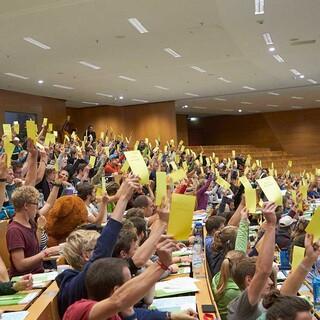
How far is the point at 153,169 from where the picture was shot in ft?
27.9

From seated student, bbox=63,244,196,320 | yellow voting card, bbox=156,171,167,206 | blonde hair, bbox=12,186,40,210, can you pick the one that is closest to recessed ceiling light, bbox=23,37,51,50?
blonde hair, bbox=12,186,40,210

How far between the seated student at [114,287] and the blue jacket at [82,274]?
11.4 inches

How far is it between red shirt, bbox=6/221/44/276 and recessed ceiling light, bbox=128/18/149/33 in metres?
6.72

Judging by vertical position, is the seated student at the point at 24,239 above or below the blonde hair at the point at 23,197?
below

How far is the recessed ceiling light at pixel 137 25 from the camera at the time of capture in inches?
382

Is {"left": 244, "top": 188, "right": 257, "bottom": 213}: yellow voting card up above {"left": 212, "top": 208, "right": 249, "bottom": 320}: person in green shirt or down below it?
above

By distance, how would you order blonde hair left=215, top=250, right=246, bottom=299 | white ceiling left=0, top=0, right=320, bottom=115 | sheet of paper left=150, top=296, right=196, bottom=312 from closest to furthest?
sheet of paper left=150, top=296, right=196, bottom=312 < blonde hair left=215, top=250, right=246, bottom=299 < white ceiling left=0, top=0, right=320, bottom=115

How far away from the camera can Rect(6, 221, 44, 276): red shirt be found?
368 centimetres

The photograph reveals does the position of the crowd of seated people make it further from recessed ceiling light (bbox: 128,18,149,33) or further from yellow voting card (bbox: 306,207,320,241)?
recessed ceiling light (bbox: 128,18,149,33)

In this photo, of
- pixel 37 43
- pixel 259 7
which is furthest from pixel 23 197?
pixel 37 43

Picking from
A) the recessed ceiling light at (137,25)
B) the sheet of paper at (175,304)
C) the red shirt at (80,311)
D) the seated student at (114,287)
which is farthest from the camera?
the recessed ceiling light at (137,25)

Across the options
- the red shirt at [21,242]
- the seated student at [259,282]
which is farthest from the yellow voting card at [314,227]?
the red shirt at [21,242]

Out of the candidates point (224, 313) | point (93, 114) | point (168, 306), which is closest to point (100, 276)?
point (168, 306)

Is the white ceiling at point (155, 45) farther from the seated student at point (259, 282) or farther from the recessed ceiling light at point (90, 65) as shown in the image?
the seated student at point (259, 282)
